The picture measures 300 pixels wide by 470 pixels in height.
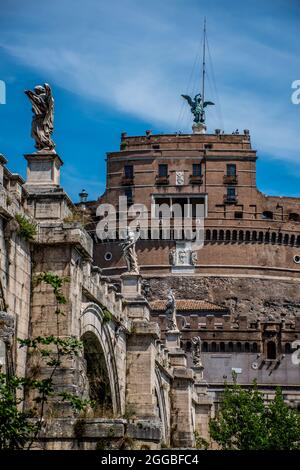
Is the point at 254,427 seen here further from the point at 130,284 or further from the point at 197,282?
the point at 197,282

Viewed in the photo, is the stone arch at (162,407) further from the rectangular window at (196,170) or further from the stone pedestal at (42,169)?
the rectangular window at (196,170)

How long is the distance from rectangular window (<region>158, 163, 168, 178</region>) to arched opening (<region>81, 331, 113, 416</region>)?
7549 centimetres

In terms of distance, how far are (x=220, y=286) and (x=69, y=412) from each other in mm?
81055

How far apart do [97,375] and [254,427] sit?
24364 millimetres

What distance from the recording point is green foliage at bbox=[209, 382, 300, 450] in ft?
165

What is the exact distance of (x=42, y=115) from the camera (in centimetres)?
2227

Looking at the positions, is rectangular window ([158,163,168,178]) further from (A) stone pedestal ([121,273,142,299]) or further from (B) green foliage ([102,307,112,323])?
(B) green foliage ([102,307,112,323])

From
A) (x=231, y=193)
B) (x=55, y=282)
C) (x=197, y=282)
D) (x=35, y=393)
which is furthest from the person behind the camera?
(x=231, y=193)

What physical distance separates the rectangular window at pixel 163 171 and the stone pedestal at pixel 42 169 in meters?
81.6

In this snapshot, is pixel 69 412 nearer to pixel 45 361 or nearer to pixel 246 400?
pixel 45 361

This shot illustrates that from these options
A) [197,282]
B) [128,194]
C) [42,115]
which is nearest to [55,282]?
[42,115]

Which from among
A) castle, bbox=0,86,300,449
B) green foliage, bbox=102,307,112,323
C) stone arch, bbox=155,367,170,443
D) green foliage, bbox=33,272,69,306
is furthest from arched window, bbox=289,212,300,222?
green foliage, bbox=33,272,69,306

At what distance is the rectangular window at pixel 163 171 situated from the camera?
104 meters

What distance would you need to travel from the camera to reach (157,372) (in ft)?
123
